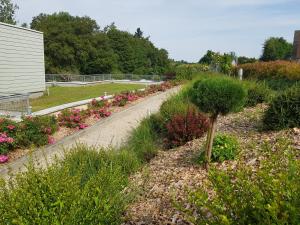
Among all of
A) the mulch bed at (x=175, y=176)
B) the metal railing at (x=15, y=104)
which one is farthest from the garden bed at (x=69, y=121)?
the mulch bed at (x=175, y=176)

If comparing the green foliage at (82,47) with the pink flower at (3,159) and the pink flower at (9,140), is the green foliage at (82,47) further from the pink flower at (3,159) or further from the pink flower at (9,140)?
the pink flower at (3,159)

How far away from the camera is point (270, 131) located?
609 centimetres

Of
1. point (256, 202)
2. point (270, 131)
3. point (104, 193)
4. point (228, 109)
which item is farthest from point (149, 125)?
point (256, 202)

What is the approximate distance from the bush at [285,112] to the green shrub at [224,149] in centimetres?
142

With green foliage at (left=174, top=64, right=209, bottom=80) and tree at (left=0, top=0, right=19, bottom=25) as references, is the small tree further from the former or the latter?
tree at (left=0, top=0, right=19, bottom=25)

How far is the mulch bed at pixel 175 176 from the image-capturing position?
3736mm

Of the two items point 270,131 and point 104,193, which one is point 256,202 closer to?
point 104,193

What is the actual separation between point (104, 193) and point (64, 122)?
21.6 ft

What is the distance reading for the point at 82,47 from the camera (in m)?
41.2

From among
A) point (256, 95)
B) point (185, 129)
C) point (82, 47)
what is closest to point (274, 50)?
point (82, 47)

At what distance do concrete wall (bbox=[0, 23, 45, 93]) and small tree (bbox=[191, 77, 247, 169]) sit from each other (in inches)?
494

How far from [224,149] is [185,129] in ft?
6.67

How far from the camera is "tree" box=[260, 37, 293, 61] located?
52.9 metres

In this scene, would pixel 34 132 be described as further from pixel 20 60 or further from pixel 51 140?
pixel 20 60
